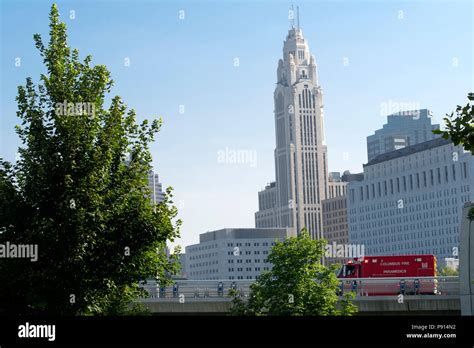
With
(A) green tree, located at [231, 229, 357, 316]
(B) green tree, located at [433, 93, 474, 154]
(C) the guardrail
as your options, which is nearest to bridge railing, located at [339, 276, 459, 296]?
(C) the guardrail

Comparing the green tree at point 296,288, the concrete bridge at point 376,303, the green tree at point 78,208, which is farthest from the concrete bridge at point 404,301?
the green tree at point 78,208

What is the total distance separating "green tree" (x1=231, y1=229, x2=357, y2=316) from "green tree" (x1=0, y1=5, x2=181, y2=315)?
13714mm

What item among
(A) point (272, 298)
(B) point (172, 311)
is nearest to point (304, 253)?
(A) point (272, 298)

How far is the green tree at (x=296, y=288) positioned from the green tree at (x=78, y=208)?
13714 millimetres

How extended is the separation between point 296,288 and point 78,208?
18.2 metres

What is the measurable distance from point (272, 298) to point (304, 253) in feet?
8.96

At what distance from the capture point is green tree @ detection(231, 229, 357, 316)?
43625mm

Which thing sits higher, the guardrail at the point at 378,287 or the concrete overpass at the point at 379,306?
the guardrail at the point at 378,287

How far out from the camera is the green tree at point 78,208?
27938 millimetres

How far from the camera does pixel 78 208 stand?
92.2 feet

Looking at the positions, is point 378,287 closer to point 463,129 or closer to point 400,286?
point 400,286

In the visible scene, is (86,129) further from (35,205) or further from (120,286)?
(120,286)

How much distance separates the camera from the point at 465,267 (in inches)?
1797

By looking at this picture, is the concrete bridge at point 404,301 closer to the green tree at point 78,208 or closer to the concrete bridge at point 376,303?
the concrete bridge at point 376,303
